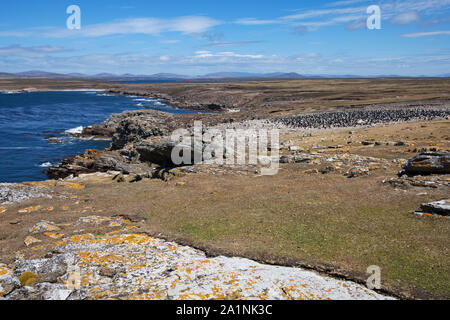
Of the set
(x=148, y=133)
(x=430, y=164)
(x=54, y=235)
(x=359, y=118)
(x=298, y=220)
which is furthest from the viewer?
(x=359, y=118)

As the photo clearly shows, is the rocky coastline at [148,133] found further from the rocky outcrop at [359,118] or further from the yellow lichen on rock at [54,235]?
the yellow lichen on rock at [54,235]

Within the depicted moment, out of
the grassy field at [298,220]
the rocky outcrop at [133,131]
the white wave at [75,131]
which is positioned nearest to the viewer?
the grassy field at [298,220]

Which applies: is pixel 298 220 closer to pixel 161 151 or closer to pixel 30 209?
pixel 30 209

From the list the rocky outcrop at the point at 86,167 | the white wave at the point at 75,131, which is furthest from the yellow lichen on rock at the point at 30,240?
the white wave at the point at 75,131

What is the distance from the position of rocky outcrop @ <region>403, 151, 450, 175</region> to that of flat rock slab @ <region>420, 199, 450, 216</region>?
5612 millimetres

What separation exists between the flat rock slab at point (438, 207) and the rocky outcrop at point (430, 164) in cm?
561

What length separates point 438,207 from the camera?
15992 millimetres

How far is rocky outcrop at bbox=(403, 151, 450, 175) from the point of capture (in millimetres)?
21047

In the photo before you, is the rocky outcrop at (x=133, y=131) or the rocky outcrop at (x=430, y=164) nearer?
the rocky outcrop at (x=430, y=164)

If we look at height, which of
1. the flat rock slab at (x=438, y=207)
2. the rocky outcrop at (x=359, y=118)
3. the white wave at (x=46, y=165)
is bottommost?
the white wave at (x=46, y=165)

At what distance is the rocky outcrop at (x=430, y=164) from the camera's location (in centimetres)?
2105

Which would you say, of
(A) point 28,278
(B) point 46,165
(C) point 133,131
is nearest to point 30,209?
(A) point 28,278

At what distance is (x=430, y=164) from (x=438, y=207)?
6.71m
